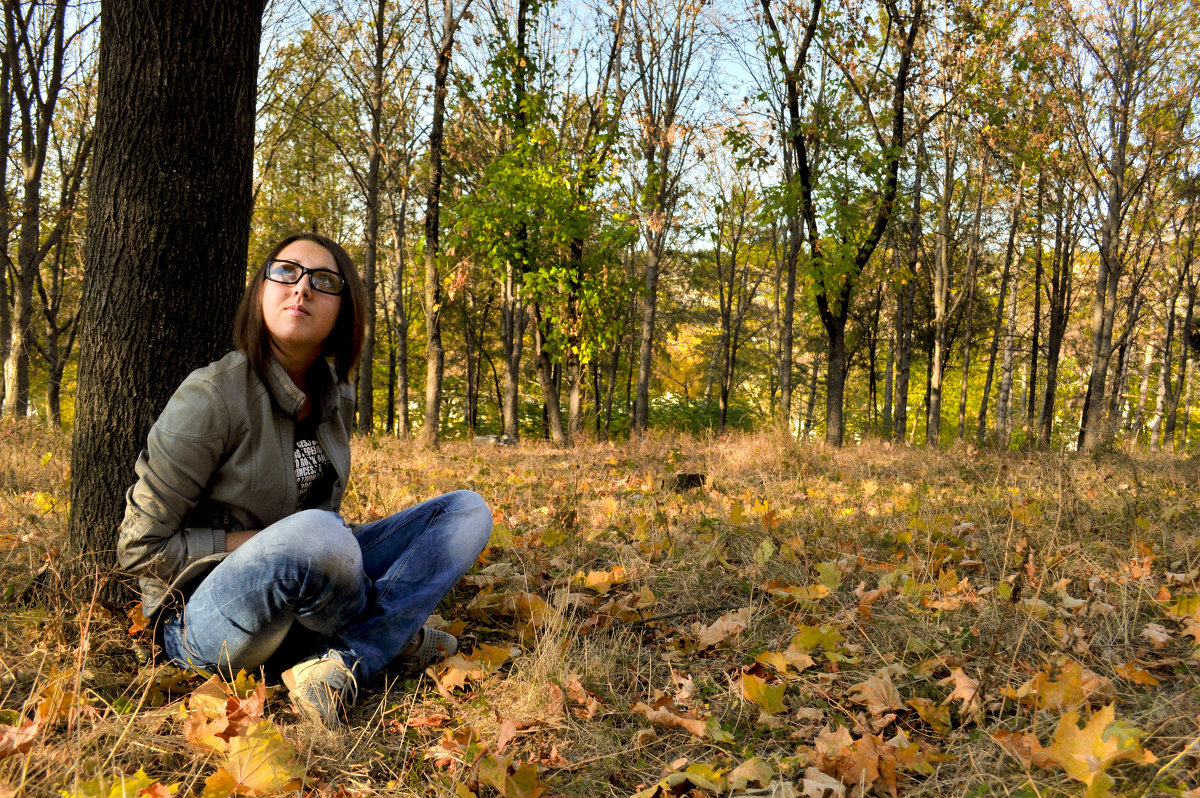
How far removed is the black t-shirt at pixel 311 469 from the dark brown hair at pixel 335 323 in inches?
8.7

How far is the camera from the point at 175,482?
1961mm

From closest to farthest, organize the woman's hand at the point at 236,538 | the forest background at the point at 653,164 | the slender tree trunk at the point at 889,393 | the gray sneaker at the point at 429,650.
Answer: the woman's hand at the point at 236,538
the gray sneaker at the point at 429,650
the forest background at the point at 653,164
the slender tree trunk at the point at 889,393

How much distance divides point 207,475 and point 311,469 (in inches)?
15.8

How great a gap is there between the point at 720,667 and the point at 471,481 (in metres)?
3.81

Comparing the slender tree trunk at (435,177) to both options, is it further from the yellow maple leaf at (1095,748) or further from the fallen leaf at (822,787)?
the yellow maple leaf at (1095,748)

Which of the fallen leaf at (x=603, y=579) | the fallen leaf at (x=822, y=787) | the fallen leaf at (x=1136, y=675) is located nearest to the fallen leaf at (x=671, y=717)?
the fallen leaf at (x=822, y=787)

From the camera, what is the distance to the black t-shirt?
2363mm

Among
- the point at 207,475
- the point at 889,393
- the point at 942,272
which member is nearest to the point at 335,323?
the point at 207,475

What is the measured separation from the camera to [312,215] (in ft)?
55.5

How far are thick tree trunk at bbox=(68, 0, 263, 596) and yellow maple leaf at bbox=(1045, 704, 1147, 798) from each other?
281 centimetres

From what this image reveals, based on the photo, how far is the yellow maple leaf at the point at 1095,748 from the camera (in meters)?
1.29

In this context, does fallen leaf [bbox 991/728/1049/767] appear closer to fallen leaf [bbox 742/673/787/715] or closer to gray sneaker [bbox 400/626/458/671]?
fallen leaf [bbox 742/673/787/715]

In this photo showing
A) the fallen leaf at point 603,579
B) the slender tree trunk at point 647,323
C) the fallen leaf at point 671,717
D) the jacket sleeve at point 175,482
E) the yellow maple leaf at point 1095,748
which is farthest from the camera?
the slender tree trunk at point 647,323

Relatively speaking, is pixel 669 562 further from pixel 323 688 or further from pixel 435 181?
pixel 435 181
